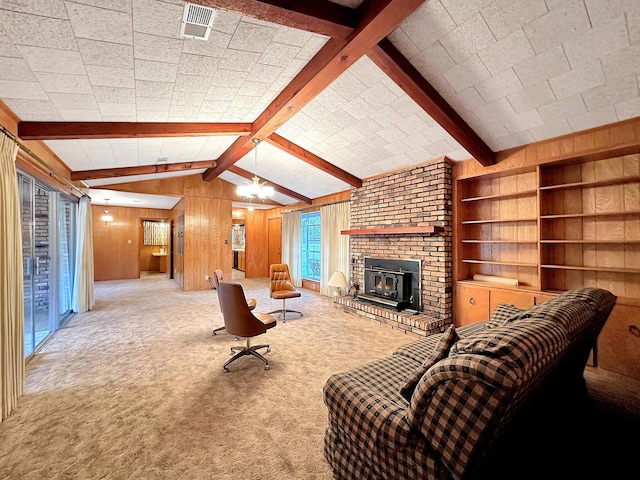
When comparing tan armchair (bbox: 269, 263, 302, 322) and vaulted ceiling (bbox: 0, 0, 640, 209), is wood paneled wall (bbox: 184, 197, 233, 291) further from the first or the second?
vaulted ceiling (bbox: 0, 0, 640, 209)

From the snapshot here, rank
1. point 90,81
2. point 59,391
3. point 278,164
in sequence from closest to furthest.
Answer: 1. point 90,81
2. point 59,391
3. point 278,164

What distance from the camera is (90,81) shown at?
93.7 inches

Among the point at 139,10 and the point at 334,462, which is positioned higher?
the point at 139,10

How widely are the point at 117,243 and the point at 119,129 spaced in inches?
290

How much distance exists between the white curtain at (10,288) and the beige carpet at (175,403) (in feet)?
0.70

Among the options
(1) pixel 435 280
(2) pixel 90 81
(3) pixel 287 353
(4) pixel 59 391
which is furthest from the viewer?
(1) pixel 435 280

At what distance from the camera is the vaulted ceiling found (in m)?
1.92

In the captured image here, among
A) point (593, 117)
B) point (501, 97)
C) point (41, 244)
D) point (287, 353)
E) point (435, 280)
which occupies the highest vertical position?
point (501, 97)

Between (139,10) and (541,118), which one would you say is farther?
(541,118)

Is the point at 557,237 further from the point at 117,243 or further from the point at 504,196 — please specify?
the point at 117,243

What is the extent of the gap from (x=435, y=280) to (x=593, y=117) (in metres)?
2.45

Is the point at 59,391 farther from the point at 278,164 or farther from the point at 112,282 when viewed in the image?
the point at 112,282

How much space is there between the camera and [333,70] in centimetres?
263

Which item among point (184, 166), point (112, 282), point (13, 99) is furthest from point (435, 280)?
point (112, 282)
